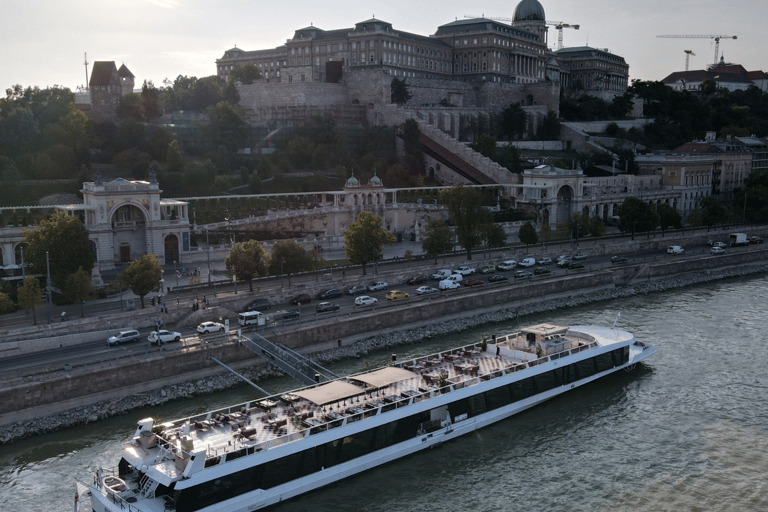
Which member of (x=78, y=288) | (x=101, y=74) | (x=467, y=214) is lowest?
(x=78, y=288)

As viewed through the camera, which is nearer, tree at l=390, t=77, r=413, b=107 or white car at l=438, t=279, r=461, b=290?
white car at l=438, t=279, r=461, b=290

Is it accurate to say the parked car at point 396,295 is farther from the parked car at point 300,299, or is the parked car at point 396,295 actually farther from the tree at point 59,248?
the tree at point 59,248

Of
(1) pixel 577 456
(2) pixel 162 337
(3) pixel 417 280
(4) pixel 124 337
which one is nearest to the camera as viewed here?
(1) pixel 577 456

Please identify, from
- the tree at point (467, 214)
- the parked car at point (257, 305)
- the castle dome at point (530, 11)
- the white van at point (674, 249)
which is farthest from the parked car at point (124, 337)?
the castle dome at point (530, 11)

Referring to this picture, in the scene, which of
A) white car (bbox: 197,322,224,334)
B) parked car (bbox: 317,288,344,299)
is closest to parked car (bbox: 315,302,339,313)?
parked car (bbox: 317,288,344,299)

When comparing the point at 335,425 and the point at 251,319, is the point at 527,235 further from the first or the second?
the point at 335,425

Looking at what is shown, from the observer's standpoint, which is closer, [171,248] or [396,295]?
[396,295]

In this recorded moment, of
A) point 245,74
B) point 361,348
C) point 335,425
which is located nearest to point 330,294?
point 361,348

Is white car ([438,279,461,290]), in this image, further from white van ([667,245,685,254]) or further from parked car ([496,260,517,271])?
white van ([667,245,685,254])
